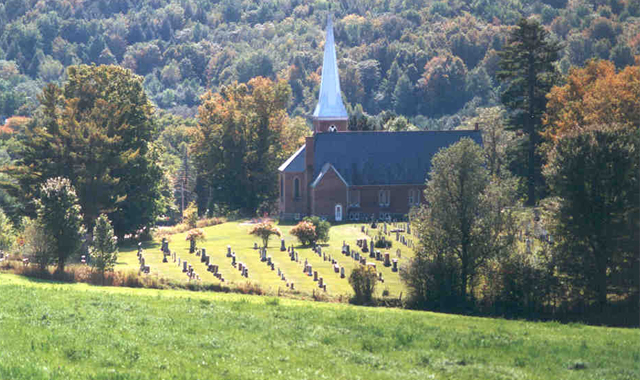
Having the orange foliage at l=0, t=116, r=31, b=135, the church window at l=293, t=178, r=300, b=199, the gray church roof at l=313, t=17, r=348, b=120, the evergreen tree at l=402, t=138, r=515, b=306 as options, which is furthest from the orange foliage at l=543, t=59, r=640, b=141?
the orange foliage at l=0, t=116, r=31, b=135

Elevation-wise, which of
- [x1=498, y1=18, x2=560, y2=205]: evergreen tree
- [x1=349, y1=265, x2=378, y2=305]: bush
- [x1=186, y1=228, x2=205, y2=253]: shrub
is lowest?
[x1=349, y1=265, x2=378, y2=305]: bush

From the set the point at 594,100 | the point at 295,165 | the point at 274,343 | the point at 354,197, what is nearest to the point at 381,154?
the point at 354,197

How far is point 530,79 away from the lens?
6506 cm

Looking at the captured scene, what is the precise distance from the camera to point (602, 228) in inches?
1275

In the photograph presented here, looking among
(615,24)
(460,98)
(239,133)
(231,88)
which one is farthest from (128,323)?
(615,24)

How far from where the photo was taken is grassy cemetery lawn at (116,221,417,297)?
3834 cm

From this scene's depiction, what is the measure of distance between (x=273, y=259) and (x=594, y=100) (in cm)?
2131

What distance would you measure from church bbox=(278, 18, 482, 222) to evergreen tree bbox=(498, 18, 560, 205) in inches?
322

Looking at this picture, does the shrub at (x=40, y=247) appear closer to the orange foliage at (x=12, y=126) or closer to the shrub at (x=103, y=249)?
the shrub at (x=103, y=249)

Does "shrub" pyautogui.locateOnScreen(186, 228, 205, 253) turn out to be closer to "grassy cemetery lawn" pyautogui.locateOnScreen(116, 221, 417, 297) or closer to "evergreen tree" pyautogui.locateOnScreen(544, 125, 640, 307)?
"grassy cemetery lawn" pyautogui.locateOnScreen(116, 221, 417, 297)

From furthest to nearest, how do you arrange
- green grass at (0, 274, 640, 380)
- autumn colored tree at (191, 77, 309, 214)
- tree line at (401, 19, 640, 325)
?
autumn colored tree at (191, 77, 309, 214)
tree line at (401, 19, 640, 325)
green grass at (0, 274, 640, 380)

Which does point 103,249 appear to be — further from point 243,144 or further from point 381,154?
point 243,144

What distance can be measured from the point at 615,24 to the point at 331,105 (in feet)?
331

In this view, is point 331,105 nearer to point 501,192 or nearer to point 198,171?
point 198,171
